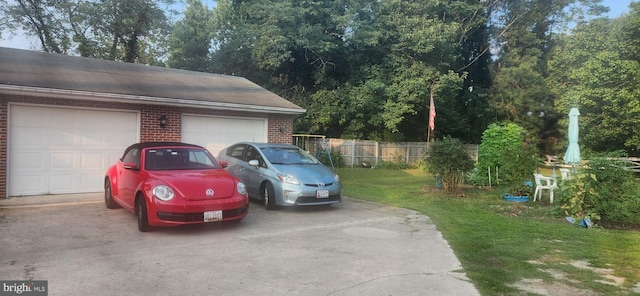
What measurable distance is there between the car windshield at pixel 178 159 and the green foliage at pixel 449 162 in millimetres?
6488

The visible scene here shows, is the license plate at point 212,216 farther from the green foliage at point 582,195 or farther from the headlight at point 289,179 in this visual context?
the green foliage at point 582,195

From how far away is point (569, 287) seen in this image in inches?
168

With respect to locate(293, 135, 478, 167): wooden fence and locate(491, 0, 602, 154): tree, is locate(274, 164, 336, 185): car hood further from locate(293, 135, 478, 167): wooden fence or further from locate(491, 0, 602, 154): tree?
locate(491, 0, 602, 154): tree

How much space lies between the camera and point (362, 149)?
25734 millimetres

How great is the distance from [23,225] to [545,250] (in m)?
8.08

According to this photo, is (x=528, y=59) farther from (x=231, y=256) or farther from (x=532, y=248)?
(x=231, y=256)

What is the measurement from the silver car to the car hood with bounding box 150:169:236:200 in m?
1.64

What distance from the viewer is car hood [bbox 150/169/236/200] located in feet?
20.6

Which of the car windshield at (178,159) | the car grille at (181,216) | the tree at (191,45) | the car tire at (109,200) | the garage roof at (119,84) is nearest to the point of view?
the car grille at (181,216)

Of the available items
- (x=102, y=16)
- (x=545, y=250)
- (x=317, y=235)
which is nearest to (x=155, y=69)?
(x=317, y=235)

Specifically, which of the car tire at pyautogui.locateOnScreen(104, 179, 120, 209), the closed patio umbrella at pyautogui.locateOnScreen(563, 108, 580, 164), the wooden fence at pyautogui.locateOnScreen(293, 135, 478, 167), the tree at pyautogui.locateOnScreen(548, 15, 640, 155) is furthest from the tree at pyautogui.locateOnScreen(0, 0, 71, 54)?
the tree at pyautogui.locateOnScreen(548, 15, 640, 155)

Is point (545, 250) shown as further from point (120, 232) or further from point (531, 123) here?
point (531, 123)

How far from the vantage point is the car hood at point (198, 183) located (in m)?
6.27

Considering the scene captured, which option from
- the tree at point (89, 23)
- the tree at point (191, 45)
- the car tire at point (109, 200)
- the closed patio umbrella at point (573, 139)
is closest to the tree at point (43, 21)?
the tree at point (89, 23)
